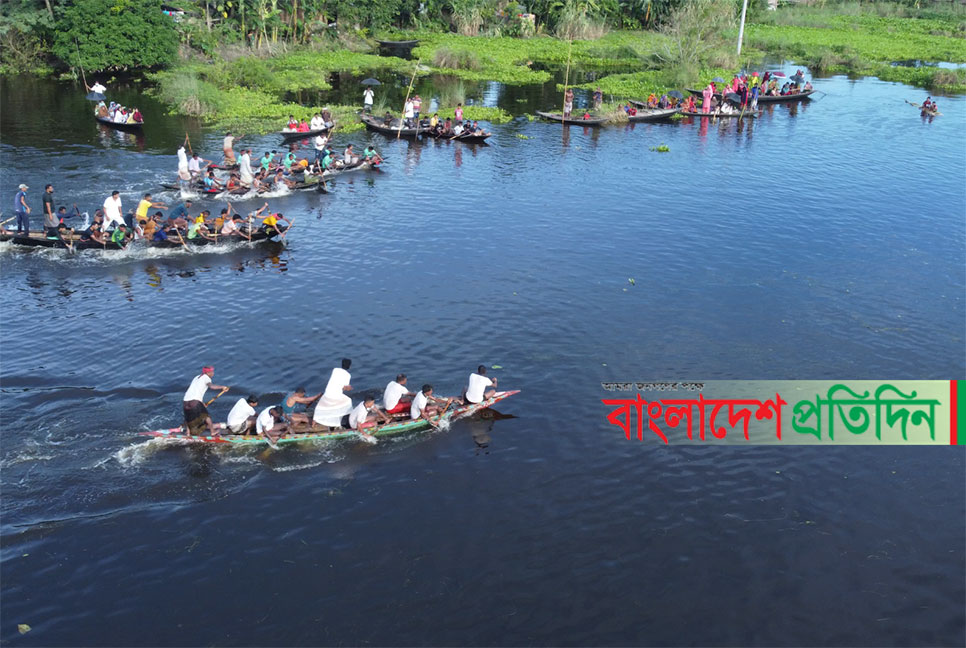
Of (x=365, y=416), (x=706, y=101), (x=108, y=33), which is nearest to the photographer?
(x=365, y=416)

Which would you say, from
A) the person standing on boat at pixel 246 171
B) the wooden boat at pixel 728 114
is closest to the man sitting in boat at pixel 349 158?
the person standing on boat at pixel 246 171

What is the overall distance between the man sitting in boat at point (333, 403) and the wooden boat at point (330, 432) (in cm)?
25

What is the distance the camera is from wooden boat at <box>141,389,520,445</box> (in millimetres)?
20422

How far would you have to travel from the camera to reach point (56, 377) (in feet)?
77.4

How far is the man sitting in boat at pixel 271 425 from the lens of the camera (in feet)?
66.9

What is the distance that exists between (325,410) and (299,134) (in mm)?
35043

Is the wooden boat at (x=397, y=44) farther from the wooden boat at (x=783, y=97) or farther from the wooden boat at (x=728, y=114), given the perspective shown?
the wooden boat at (x=783, y=97)

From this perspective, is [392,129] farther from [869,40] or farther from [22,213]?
[869,40]

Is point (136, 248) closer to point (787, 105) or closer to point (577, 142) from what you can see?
point (577, 142)

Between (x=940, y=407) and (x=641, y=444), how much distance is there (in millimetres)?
9876

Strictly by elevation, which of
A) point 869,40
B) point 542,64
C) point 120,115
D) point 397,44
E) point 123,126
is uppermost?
point 869,40

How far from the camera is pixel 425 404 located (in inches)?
850

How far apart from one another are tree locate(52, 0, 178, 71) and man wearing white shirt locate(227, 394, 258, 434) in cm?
5814

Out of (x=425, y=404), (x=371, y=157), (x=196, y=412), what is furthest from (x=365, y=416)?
(x=371, y=157)
